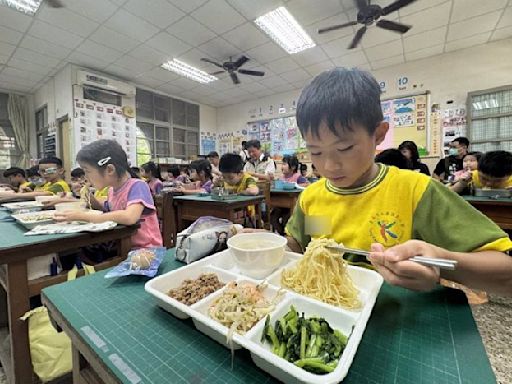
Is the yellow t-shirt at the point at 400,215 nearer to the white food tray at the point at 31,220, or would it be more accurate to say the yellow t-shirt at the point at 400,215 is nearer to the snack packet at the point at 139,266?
the snack packet at the point at 139,266

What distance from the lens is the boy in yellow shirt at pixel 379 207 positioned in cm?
58

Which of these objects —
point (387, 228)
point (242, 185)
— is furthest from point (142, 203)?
point (242, 185)

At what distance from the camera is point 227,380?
0.45m

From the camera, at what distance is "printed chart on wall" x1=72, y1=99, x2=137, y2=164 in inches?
217

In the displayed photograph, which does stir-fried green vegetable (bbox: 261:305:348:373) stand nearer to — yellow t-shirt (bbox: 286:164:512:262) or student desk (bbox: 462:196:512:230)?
yellow t-shirt (bbox: 286:164:512:262)

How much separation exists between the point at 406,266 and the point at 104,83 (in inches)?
271

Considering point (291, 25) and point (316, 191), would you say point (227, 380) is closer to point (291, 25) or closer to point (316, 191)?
point (316, 191)

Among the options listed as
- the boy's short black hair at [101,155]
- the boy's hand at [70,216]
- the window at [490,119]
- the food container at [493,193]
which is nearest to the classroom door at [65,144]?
the boy's short black hair at [101,155]

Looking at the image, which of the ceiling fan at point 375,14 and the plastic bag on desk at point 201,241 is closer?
the plastic bag on desk at point 201,241

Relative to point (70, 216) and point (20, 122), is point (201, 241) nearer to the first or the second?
point (70, 216)

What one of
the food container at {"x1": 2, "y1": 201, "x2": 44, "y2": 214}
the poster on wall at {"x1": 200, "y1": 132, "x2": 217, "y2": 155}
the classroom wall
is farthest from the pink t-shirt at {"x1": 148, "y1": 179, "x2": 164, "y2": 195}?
the poster on wall at {"x1": 200, "y1": 132, "x2": 217, "y2": 155}

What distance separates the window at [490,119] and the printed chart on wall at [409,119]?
78 cm

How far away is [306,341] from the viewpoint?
48 centimetres

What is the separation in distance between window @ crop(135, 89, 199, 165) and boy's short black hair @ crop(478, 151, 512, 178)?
6975 mm
